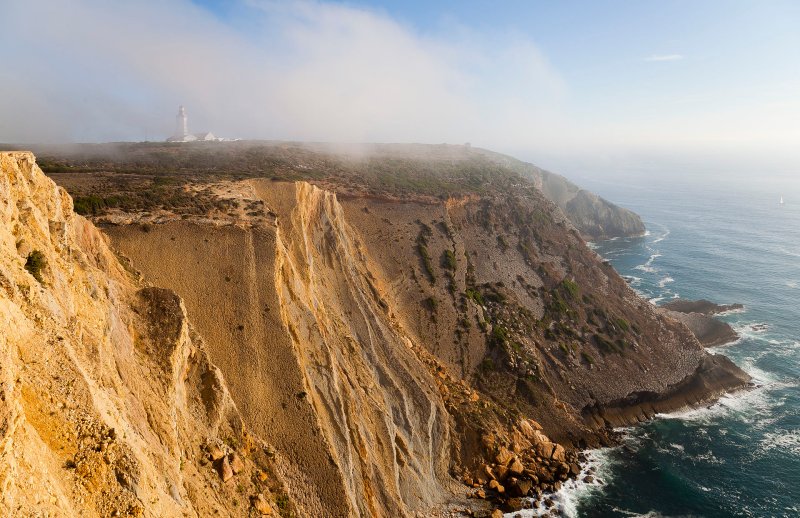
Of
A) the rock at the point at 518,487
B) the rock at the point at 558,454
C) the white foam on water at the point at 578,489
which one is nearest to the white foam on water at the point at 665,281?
the white foam on water at the point at 578,489

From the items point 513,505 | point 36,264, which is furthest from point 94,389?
point 513,505

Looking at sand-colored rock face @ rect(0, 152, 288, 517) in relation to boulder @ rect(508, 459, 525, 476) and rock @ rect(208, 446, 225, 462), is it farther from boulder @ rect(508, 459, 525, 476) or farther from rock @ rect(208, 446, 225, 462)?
boulder @ rect(508, 459, 525, 476)

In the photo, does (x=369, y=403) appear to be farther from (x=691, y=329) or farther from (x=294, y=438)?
(x=691, y=329)

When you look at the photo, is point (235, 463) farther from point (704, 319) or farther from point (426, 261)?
point (704, 319)

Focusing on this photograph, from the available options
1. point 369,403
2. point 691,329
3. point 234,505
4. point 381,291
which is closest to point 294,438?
point 234,505

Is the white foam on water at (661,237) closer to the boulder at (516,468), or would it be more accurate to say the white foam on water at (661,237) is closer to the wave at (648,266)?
the wave at (648,266)

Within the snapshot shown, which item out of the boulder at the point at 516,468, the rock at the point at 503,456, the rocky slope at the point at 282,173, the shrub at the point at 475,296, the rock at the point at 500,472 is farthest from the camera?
the shrub at the point at 475,296
